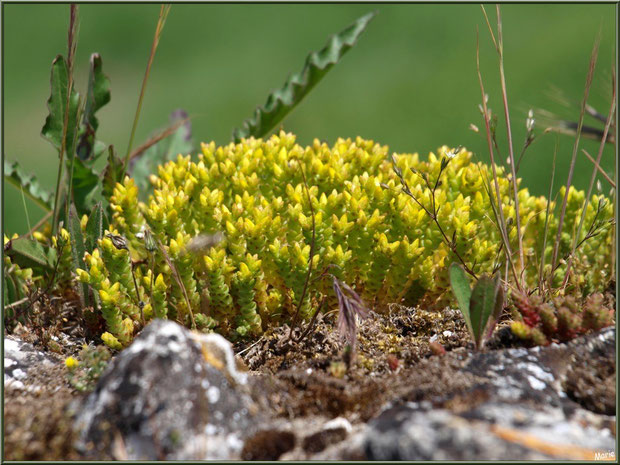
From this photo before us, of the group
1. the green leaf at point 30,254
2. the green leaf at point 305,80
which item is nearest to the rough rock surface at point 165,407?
the green leaf at point 30,254

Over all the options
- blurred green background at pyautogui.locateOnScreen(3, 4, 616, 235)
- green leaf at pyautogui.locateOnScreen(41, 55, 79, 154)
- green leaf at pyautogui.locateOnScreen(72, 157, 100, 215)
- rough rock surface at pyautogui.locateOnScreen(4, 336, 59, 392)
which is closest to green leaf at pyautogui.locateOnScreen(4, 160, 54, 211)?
green leaf at pyautogui.locateOnScreen(72, 157, 100, 215)

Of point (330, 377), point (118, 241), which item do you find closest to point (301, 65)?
point (118, 241)

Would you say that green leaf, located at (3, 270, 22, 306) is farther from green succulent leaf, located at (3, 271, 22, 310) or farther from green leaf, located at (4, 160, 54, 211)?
green leaf, located at (4, 160, 54, 211)

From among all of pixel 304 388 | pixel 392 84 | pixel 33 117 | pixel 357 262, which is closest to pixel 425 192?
pixel 357 262

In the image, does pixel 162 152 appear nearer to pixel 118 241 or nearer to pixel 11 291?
pixel 11 291

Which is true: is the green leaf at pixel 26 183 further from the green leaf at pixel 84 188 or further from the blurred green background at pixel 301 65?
the blurred green background at pixel 301 65
